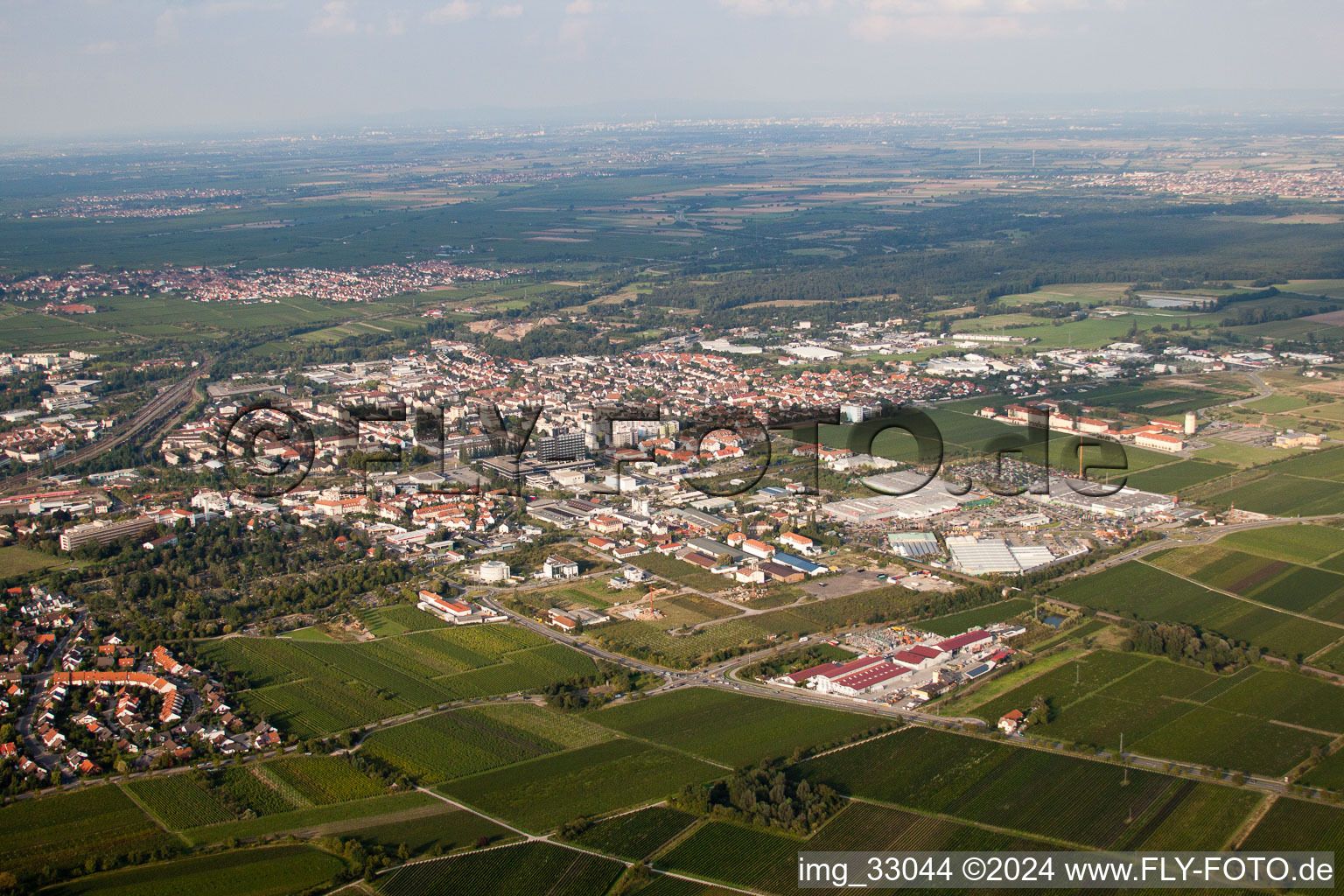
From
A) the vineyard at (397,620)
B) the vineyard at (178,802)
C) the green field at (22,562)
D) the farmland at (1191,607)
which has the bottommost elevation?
the farmland at (1191,607)

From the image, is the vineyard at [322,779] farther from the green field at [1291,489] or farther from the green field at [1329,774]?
the green field at [1291,489]

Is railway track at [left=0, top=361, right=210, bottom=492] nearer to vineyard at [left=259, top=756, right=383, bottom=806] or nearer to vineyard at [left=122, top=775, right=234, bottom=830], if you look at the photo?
vineyard at [left=122, top=775, right=234, bottom=830]

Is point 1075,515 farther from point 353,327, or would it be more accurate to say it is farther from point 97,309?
point 97,309

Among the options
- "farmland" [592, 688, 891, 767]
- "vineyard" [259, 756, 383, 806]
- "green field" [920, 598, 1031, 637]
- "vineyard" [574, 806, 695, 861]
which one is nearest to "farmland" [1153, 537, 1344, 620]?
"green field" [920, 598, 1031, 637]

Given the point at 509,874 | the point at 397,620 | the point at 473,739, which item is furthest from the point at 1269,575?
the point at 397,620

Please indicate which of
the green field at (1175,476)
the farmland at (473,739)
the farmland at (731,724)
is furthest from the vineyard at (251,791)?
the green field at (1175,476)
